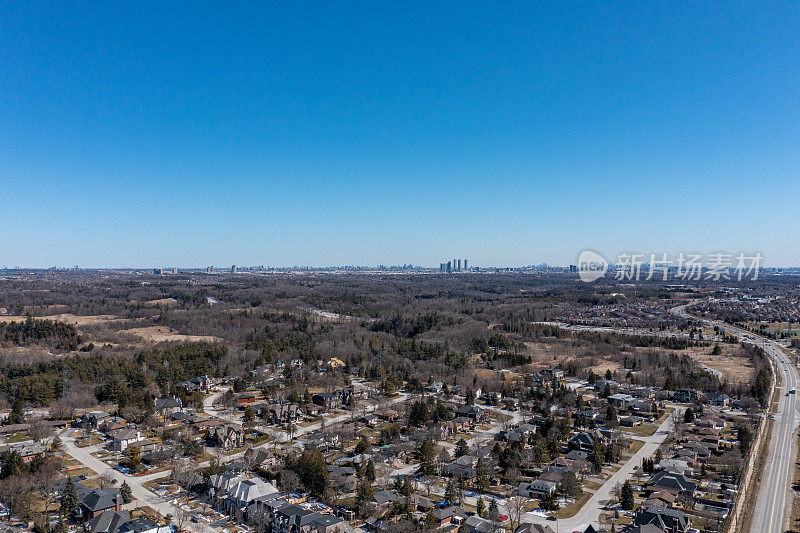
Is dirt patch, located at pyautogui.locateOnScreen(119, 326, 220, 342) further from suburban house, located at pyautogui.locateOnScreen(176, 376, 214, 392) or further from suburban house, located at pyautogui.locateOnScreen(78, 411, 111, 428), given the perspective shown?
suburban house, located at pyautogui.locateOnScreen(78, 411, 111, 428)

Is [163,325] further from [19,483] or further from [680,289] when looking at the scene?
[680,289]

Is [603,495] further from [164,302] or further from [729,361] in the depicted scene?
[164,302]

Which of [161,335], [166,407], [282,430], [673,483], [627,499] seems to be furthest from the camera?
[161,335]

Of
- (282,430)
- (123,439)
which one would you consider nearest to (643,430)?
(282,430)

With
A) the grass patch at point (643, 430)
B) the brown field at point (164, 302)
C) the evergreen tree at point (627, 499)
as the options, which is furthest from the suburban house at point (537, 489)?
the brown field at point (164, 302)

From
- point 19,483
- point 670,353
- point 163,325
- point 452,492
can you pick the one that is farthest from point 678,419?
point 163,325
